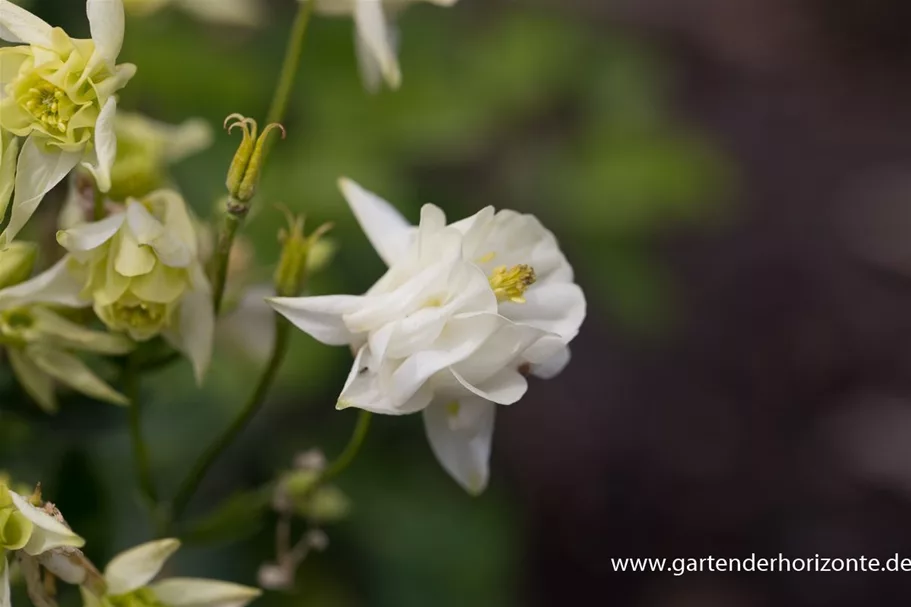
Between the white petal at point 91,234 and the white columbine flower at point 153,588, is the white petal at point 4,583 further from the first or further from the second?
the white petal at point 91,234

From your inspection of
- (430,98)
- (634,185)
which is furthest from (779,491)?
(430,98)

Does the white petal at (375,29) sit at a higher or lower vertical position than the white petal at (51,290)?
higher

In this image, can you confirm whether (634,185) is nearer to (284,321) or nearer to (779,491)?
(779,491)

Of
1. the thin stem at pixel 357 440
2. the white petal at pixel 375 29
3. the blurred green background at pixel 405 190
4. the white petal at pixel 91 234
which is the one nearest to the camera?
the white petal at pixel 91 234

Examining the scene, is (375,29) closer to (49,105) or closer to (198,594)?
(49,105)

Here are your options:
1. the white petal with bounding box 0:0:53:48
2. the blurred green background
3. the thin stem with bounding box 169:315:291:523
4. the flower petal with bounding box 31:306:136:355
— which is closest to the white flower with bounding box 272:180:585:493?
the thin stem with bounding box 169:315:291:523

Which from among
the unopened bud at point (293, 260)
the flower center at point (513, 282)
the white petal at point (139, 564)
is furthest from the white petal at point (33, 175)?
the flower center at point (513, 282)

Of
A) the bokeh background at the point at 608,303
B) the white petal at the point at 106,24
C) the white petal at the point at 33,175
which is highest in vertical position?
the white petal at the point at 106,24
